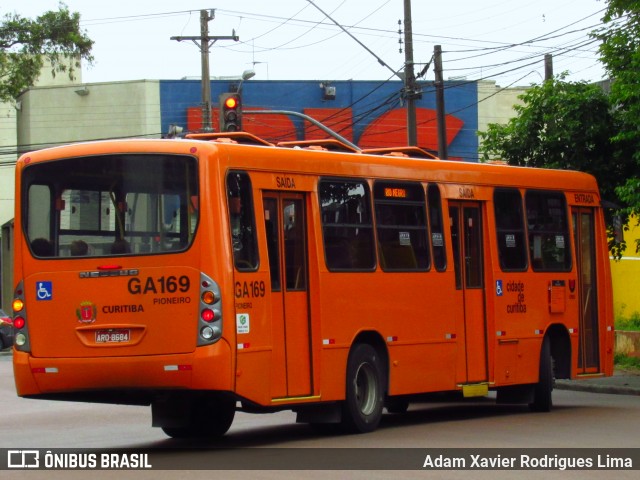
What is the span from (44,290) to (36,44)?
34653mm

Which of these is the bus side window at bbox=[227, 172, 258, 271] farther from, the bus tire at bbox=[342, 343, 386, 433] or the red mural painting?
the red mural painting

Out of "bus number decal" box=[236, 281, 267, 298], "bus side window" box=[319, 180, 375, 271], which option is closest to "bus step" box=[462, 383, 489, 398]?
"bus side window" box=[319, 180, 375, 271]

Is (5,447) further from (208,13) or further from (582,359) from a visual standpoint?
(208,13)

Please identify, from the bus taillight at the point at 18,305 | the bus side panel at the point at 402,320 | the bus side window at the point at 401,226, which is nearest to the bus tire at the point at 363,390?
the bus side panel at the point at 402,320

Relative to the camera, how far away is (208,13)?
42.2 meters

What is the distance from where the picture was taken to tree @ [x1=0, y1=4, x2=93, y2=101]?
1800 inches

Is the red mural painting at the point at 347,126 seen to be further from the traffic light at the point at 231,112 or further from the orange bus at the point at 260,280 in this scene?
the orange bus at the point at 260,280

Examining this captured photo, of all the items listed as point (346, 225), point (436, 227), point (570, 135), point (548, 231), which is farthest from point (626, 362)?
point (346, 225)

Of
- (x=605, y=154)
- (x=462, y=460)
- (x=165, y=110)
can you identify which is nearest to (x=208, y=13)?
(x=165, y=110)

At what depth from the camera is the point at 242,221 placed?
43.6 ft

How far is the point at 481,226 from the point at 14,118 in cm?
4651

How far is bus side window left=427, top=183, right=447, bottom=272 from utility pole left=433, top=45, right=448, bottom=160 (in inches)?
507

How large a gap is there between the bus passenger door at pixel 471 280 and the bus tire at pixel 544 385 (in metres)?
1.37

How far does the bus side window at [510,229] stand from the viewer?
1756cm
